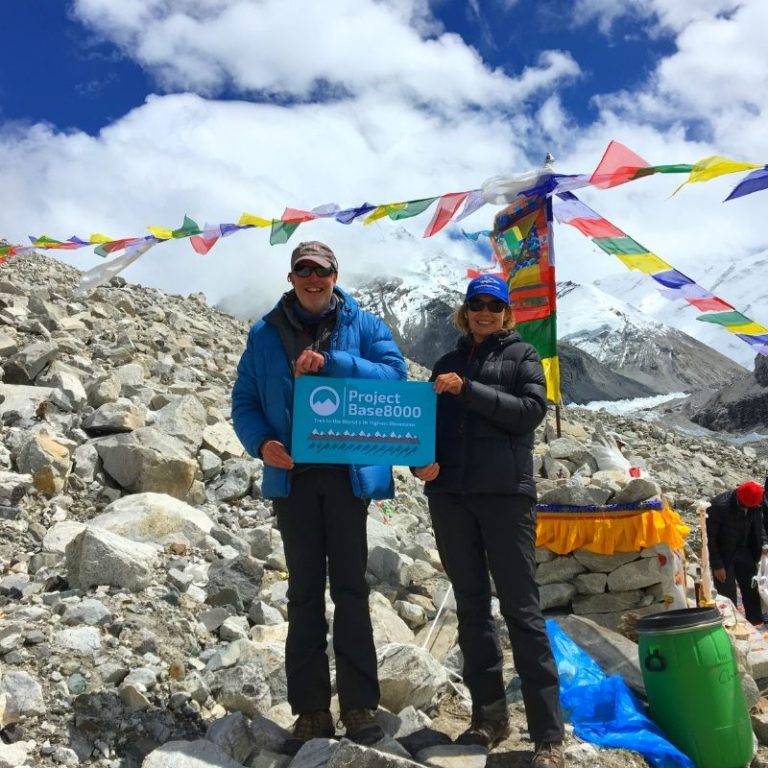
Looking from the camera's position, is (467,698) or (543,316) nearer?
(467,698)

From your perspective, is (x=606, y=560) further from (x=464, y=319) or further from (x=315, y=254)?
(x=315, y=254)

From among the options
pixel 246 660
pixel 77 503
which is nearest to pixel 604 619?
pixel 246 660

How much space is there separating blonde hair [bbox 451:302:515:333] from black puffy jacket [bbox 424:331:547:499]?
0.30 ft

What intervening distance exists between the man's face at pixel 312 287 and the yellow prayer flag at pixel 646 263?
4253 millimetres

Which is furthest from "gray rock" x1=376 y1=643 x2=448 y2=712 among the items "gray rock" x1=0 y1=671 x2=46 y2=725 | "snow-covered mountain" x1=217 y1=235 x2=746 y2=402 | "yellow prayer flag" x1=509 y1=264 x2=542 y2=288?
"snow-covered mountain" x1=217 y1=235 x2=746 y2=402

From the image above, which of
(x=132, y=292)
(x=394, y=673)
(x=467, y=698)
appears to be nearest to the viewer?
(x=394, y=673)

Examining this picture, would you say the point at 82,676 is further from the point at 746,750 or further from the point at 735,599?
the point at 735,599

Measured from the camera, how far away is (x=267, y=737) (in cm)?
331

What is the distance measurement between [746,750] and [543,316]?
4.90 meters

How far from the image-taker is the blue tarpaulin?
11.5 feet

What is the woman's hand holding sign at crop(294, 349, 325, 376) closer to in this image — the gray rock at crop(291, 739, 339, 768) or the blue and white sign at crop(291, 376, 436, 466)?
the blue and white sign at crop(291, 376, 436, 466)

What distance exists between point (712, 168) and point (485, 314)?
2.90 meters

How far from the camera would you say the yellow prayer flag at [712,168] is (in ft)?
17.7

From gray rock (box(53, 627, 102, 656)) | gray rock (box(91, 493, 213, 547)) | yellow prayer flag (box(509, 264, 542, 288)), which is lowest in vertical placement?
gray rock (box(53, 627, 102, 656))
